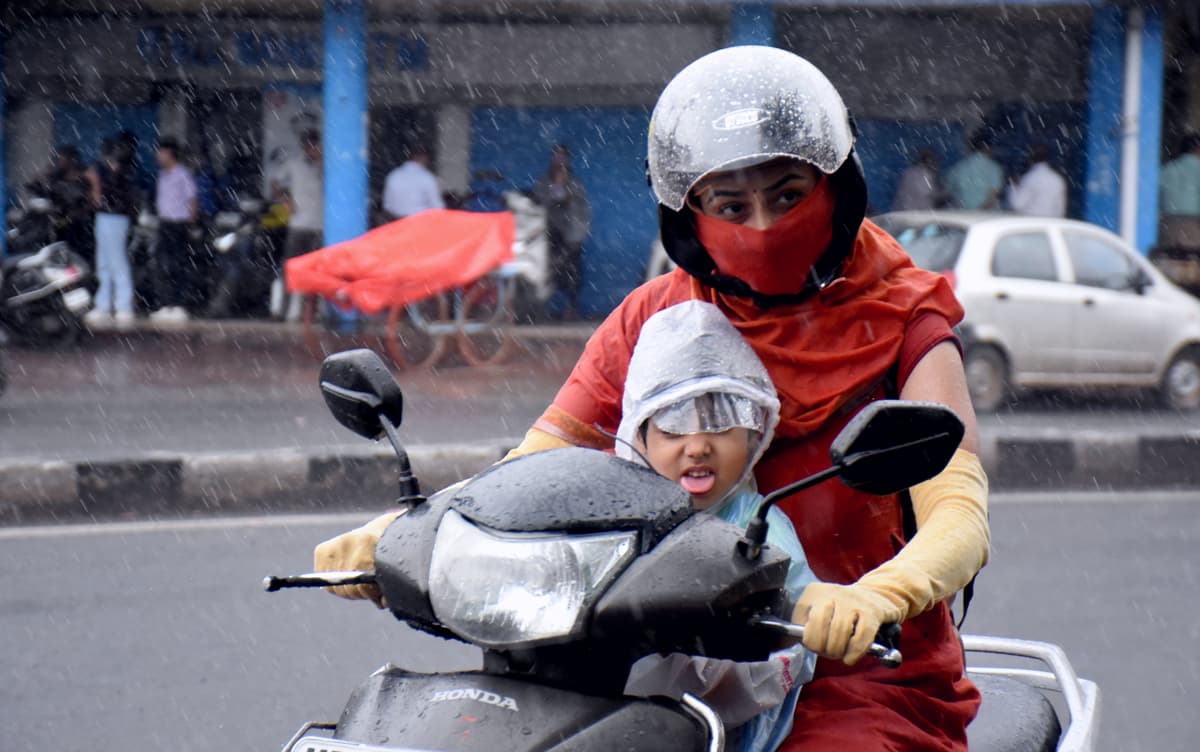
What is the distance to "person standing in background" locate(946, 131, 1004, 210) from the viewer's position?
17375 mm

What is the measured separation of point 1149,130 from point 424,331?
28.4 ft

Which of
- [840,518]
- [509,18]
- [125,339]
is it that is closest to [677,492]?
[840,518]

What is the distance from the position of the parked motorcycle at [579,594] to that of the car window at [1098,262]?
10671 millimetres

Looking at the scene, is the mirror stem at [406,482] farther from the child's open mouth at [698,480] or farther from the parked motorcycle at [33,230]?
the parked motorcycle at [33,230]

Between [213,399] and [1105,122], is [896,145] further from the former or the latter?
[213,399]

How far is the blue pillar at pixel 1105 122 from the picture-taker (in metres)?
17.7

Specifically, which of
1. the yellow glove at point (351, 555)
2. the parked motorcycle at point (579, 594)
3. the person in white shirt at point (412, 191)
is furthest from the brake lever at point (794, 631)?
the person in white shirt at point (412, 191)

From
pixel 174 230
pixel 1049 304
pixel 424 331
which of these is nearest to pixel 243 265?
pixel 174 230

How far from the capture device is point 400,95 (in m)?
17.8

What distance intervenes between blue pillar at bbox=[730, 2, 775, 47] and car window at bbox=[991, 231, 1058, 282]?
6.15 m

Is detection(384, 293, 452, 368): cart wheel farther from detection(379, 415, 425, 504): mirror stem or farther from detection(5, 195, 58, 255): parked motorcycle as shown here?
detection(379, 415, 425, 504): mirror stem

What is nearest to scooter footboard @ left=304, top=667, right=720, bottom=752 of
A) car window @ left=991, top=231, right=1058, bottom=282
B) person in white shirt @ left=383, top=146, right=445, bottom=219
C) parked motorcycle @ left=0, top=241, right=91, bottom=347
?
car window @ left=991, top=231, right=1058, bottom=282

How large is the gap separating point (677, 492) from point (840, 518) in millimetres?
521

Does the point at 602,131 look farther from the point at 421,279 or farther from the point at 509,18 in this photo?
the point at 421,279
